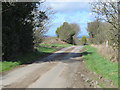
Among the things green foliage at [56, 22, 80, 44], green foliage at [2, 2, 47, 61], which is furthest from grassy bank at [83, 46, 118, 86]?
green foliage at [56, 22, 80, 44]

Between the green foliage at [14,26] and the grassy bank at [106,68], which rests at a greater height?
the green foliage at [14,26]

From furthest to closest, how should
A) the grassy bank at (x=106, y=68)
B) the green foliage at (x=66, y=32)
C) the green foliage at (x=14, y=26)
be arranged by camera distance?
the green foliage at (x=66, y=32) < the green foliage at (x=14, y=26) < the grassy bank at (x=106, y=68)

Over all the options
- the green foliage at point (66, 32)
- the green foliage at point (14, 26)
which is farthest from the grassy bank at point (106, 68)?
the green foliage at point (66, 32)

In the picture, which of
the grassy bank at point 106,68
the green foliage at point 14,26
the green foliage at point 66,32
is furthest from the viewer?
the green foliage at point 66,32

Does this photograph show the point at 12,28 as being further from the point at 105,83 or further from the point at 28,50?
the point at 105,83

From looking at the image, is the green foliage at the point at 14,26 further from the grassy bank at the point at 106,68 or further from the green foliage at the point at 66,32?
the green foliage at the point at 66,32

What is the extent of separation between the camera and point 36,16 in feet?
90.9

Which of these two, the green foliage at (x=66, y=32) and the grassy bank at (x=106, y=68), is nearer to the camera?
the grassy bank at (x=106, y=68)

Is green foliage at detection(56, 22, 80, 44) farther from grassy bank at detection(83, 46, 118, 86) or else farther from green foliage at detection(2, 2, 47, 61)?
grassy bank at detection(83, 46, 118, 86)

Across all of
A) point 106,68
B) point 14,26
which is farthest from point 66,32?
point 106,68

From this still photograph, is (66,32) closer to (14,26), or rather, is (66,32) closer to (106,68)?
(14,26)

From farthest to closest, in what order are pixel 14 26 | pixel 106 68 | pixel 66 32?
pixel 66 32, pixel 14 26, pixel 106 68

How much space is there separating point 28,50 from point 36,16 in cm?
450

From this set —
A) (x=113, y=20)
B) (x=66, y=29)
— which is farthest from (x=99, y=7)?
(x=66, y=29)
